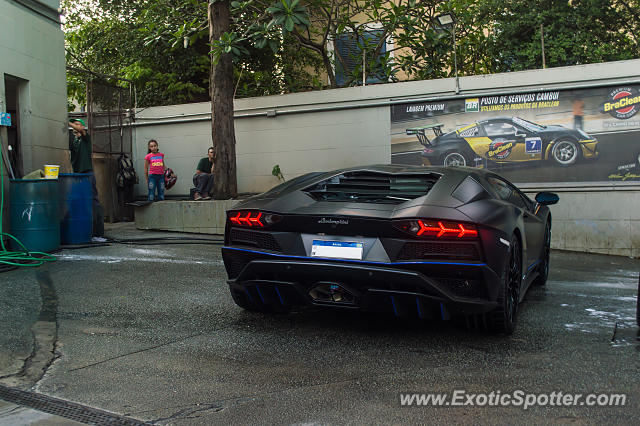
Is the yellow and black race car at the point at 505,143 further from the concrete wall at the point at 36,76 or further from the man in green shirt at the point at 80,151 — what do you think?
the concrete wall at the point at 36,76

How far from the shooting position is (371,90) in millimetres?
12508

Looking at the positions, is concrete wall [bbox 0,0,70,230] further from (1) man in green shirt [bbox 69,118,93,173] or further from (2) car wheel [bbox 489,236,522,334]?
(2) car wheel [bbox 489,236,522,334]

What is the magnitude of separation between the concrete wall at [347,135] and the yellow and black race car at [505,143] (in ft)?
1.91

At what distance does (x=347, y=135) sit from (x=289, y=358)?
9.21 meters

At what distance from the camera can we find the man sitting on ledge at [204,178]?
13.3m

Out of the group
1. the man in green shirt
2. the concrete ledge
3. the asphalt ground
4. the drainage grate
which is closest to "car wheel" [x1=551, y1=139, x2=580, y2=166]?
the asphalt ground

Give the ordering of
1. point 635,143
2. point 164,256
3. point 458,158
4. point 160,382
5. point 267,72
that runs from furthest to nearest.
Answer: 1. point 267,72
2. point 458,158
3. point 635,143
4. point 164,256
5. point 160,382

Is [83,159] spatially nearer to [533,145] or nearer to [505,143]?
[505,143]

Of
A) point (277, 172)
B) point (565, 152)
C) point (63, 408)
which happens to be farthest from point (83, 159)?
point (565, 152)

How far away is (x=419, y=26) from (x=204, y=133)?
5358mm

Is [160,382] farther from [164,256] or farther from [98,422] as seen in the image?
[164,256]

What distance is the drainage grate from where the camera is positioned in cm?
290

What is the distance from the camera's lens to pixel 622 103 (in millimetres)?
10820

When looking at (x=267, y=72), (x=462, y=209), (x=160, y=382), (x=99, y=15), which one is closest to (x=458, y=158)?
(x=267, y=72)
